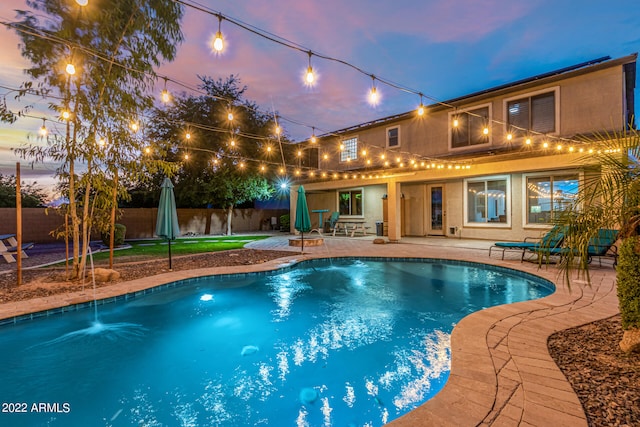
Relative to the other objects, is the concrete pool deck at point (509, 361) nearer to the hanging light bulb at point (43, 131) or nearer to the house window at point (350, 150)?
the hanging light bulb at point (43, 131)

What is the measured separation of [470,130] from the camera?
1246cm

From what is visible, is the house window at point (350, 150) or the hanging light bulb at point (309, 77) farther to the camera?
the house window at point (350, 150)

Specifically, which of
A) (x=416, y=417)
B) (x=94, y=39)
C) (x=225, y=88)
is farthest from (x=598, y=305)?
(x=225, y=88)

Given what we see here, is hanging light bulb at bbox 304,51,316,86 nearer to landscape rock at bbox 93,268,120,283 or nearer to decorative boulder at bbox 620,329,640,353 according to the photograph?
decorative boulder at bbox 620,329,640,353

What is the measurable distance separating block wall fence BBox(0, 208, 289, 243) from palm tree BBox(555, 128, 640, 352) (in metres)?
12.0

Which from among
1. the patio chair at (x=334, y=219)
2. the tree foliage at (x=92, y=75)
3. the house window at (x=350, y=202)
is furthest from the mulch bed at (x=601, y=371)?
the house window at (x=350, y=202)

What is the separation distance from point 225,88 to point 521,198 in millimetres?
17019

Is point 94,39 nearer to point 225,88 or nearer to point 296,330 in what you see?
point 296,330

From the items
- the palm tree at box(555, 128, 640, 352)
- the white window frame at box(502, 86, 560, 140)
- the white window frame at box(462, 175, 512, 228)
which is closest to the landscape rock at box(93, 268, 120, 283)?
the palm tree at box(555, 128, 640, 352)

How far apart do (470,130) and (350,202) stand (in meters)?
7.38

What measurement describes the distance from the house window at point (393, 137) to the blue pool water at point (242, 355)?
921 cm

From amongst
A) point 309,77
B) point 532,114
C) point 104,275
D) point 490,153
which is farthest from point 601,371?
point 532,114

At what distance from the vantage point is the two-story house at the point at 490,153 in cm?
946

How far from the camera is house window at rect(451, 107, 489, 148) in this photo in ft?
39.3
